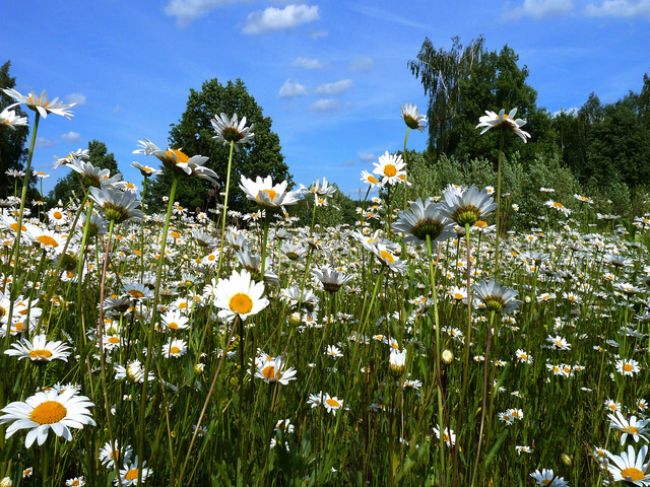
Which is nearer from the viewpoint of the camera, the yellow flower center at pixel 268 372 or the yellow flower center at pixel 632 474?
the yellow flower center at pixel 632 474

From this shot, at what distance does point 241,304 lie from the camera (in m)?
1.01

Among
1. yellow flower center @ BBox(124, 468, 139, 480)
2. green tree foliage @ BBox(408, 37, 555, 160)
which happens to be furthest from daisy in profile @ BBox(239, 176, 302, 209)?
green tree foliage @ BBox(408, 37, 555, 160)

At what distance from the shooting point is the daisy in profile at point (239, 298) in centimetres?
99

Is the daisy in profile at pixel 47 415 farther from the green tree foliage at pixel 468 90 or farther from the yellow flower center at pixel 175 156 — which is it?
the green tree foliage at pixel 468 90

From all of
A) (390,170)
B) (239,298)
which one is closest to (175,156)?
(239,298)

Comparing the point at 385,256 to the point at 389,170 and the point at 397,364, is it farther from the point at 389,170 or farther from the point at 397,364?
the point at 389,170

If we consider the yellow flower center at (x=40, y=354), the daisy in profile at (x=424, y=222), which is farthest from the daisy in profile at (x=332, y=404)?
the yellow flower center at (x=40, y=354)

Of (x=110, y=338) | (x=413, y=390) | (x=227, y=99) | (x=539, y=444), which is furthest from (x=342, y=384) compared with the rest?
(x=227, y=99)

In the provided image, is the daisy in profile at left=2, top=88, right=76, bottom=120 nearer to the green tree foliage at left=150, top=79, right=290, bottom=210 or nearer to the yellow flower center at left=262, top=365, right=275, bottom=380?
the yellow flower center at left=262, top=365, right=275, bottom=380

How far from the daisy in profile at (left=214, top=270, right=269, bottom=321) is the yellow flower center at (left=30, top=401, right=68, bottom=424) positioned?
40 cm

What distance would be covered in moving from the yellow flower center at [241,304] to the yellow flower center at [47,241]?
2.56 ft

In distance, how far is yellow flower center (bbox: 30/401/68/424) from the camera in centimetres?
100

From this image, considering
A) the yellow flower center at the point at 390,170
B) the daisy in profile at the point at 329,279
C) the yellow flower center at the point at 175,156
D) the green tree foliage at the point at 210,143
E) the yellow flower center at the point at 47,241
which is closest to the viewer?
the yellow flower center at the point at 175,156

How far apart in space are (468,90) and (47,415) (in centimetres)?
3298
